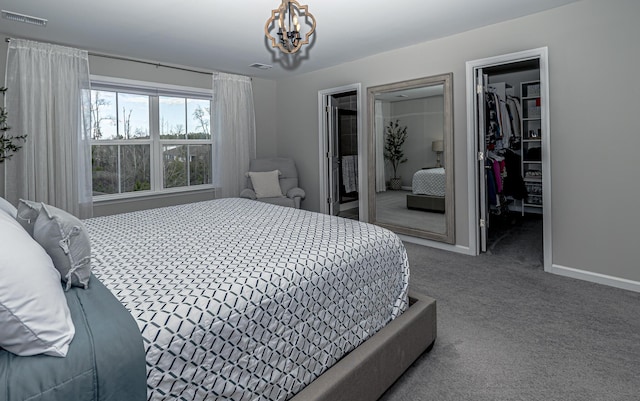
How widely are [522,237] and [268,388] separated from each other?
169 inches

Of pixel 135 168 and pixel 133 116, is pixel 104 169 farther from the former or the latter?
pixel 133 116

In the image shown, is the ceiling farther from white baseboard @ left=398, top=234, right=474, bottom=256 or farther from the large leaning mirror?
white baseboard @ left=398, top=234, right=474, bottom=256

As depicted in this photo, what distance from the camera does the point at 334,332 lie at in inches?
62.1

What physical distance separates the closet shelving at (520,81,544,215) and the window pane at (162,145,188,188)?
209 inches

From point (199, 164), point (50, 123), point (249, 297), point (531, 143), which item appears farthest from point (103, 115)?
point (531, 143)

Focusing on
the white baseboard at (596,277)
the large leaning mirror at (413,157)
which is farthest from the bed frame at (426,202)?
the white baseboard at (596,277)

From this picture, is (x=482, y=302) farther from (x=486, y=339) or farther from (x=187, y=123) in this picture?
(x=187, y=123)

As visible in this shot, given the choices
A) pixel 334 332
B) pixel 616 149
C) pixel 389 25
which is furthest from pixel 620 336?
pixel 389 25

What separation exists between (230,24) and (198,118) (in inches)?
88.5

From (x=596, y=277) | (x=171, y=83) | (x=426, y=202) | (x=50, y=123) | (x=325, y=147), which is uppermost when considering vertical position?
(x=171, y=83)

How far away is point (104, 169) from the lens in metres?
4.56

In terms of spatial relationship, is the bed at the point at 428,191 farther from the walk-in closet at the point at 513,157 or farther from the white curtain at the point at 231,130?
the white curtain at the point at 231,130

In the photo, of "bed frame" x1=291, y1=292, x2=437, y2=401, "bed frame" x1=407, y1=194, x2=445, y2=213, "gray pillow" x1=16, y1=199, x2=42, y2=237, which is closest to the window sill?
"bed frame" x1=407, y1=194, x2=445, y2=213

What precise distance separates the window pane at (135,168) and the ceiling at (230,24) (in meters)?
1.18
